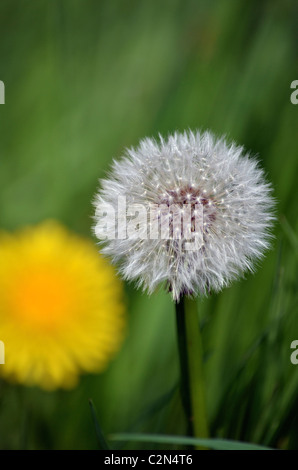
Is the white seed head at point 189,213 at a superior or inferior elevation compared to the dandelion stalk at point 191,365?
superior

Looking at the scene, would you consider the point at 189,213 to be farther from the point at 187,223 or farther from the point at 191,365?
the point at 191,365

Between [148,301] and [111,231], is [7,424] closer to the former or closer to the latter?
[148,301]

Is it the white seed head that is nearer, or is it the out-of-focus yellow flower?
the white seed head

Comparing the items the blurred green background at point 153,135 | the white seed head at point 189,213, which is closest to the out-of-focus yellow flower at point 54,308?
the blurred green background at point 153,135

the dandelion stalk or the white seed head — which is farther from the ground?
the white seed head

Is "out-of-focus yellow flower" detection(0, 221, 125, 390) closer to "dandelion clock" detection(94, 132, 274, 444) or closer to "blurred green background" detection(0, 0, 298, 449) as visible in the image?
"blurred green background" detection(0, 0, 298, 449)

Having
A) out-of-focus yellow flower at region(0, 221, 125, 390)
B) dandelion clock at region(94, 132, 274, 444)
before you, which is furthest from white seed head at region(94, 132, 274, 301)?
out-of-focus yellow flower at region(0, 221, 125, 390)

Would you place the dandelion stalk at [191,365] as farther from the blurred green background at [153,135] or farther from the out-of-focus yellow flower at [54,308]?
the out-of-focus yellow flower at [54,308]
